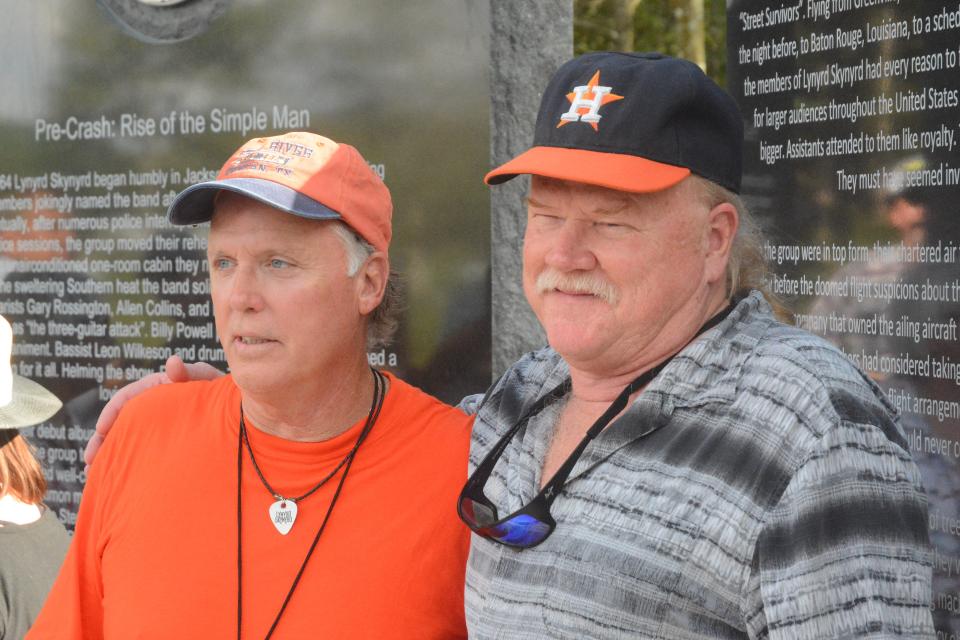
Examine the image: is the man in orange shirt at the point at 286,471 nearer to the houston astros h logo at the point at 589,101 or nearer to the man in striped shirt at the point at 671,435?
the man in striped shirt at the point at 671,435

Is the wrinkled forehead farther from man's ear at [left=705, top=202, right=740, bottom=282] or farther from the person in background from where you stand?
the person in background

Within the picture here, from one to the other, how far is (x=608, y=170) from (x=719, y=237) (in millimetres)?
258

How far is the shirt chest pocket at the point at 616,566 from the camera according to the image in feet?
5.91

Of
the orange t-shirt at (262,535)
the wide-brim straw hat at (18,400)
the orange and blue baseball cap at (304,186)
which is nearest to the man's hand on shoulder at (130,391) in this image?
the orange t-shirt at (262,535)

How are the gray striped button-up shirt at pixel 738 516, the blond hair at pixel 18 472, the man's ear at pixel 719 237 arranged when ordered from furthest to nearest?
the blond hair at pixel 18 472 < the man's ear at pixel 719 237 < the gray striped button-up shirt at pixel 738 516

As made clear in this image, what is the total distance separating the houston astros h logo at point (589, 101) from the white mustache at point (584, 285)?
0.84ft

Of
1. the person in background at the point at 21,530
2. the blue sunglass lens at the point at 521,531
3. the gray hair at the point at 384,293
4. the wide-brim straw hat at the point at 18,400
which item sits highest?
the gray hair at the point at 384,293

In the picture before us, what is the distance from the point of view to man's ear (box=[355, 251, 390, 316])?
8.51 feet

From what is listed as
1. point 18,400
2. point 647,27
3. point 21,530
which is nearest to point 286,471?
point 21,530

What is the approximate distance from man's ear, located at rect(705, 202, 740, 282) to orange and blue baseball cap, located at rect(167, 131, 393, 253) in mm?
816

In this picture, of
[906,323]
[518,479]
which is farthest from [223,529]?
[906,323]

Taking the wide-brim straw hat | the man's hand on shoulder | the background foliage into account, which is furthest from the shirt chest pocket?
the background foliage

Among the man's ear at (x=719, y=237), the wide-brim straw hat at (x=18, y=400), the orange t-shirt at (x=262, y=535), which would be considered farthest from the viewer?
the wide-brim straw hat at (x=18, y=400)

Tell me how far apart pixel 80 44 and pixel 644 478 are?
351 cm
